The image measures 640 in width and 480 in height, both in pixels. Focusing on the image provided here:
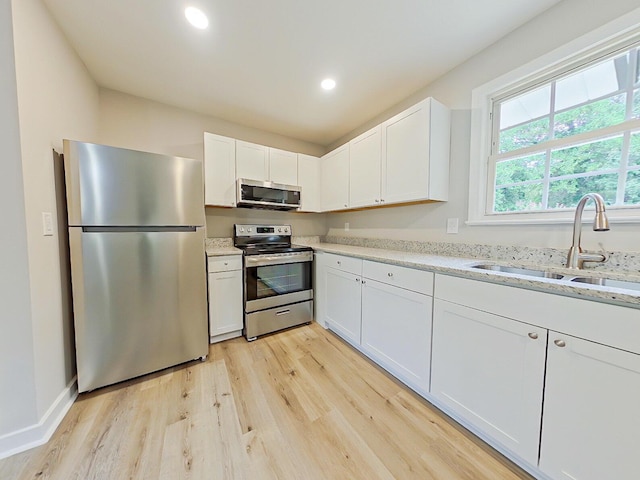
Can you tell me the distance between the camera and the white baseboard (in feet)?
3.73

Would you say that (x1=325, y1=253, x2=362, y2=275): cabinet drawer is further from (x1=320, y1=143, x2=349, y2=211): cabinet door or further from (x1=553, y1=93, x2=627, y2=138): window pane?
(x1=553, y1=93, x2=627, y2=138): window pane

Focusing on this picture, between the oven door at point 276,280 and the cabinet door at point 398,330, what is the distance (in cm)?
83

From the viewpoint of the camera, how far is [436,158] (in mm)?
1844

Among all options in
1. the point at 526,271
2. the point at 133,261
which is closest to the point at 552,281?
the point at 526,271

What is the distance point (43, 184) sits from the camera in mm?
1285

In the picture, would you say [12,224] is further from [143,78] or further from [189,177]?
[143,78]

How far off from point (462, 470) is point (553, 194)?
5.41ft

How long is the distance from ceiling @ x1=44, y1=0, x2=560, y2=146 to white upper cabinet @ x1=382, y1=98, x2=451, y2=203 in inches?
15.4

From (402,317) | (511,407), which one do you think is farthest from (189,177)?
(511,407)

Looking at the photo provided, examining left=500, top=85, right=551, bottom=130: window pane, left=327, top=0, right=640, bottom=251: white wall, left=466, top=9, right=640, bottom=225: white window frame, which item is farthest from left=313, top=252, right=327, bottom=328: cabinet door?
left=500, top=85, right=551, bottom=130: window pane

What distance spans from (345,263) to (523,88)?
1799 mm

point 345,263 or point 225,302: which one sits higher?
point 345,263

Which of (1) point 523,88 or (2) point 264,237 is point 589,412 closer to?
(1) point 523,88

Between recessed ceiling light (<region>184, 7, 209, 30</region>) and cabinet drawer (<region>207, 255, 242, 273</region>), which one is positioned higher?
recessed ceiling light (<region>184, 7, 209, 30</region>)
